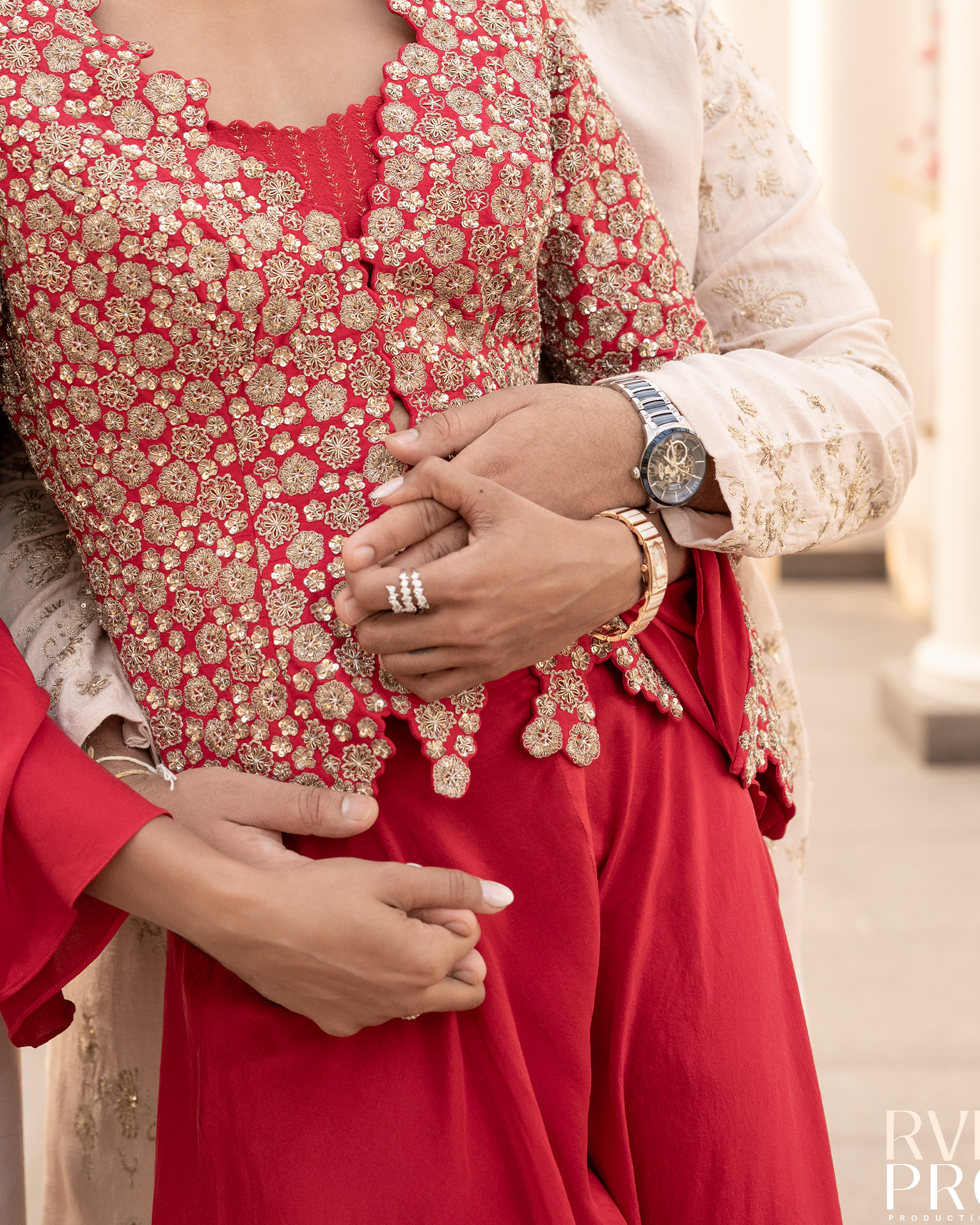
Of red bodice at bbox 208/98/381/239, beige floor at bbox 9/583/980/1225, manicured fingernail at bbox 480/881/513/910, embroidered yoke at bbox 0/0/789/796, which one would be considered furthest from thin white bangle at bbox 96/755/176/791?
beige floor at bbox 9/583/980/1225

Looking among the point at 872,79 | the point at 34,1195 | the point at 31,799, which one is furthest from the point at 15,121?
the point at 872,79

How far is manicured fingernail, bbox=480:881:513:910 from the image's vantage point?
81 centimetres

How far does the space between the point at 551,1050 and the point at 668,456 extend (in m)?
0.41

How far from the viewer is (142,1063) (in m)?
1.10

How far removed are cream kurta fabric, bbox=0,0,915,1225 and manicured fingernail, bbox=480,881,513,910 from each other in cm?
27

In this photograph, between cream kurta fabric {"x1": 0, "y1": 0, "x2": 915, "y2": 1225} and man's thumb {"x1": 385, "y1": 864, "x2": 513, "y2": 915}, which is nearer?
man's thumb {"x1": 385, "y1": 864, "x2": 513, "y2": 915}

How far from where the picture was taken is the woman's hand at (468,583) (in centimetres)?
79

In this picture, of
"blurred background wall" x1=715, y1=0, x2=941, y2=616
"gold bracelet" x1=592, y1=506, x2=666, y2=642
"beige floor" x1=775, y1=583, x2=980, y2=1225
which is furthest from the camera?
"blurred background wall" x1=715, y1=0, x2=941, y2=616

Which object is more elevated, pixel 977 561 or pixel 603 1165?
pixel 603 1165

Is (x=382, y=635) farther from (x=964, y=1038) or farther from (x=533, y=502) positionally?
(x=964, y=1038)

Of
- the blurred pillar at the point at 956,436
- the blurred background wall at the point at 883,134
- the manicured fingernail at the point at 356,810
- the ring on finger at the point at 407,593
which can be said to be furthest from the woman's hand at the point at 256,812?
the blurred background wall at the point at 883,134

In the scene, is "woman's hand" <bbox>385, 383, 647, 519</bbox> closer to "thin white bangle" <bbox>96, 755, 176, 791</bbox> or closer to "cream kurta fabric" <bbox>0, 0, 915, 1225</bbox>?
"cream kurta fabric" <bbox>0, 0, 915, 1225</bbox>

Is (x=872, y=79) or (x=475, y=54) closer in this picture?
(x=475, y=54)

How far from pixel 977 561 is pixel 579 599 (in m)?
3.37
